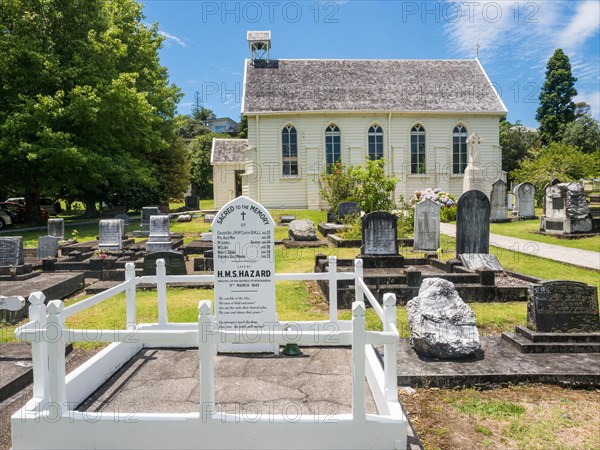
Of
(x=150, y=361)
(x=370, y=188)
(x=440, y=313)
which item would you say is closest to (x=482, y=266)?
(x=440, y=313)

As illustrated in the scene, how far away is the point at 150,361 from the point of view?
5.46m

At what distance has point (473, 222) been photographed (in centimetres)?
1198

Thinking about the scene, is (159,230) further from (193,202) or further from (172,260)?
(193,202)

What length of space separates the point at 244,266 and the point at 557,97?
174 feet

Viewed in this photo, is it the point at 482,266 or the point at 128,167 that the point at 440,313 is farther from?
the point at 128,167

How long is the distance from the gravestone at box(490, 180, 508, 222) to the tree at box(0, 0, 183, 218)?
19.5 m

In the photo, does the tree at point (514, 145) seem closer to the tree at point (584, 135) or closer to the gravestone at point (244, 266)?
the tree at point (584, 135)

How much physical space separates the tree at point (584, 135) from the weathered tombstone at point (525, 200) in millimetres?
24240

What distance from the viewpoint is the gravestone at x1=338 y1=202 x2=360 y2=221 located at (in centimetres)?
2025

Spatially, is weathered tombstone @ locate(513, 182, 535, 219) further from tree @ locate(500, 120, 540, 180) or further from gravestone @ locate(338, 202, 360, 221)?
tree @ locate(500, 120, 540, 180)

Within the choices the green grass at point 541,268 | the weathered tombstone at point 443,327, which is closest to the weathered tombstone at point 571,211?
the green grass at point 541,268

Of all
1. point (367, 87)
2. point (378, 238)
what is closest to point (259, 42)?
point (367, 87)

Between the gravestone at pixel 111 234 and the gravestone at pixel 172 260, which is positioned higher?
the gravestone at pixel 111 234

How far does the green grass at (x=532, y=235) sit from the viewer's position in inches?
645
